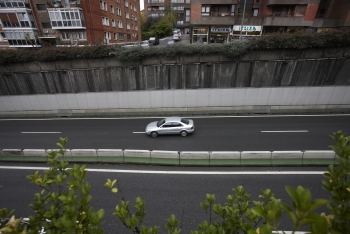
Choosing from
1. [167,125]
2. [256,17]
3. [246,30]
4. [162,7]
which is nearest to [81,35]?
[167,125]

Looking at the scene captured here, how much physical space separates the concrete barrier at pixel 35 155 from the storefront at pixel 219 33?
2789 centimetres

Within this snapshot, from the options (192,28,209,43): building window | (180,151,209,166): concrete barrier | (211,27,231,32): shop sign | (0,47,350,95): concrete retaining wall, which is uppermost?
(211,27,231,32): shop sign

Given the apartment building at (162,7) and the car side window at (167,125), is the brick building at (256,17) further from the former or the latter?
the apartment building at (162,7)

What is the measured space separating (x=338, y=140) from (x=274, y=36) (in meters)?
14.3

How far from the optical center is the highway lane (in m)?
6.62

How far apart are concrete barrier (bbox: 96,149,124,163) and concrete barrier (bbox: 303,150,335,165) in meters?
9.70

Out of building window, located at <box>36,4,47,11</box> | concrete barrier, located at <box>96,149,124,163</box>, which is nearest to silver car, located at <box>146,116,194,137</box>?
concrete barrier, located at <box>96,149,124,163</box>

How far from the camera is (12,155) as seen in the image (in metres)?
10.4

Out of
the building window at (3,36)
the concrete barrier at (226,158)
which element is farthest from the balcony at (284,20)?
the building window at (3,36)

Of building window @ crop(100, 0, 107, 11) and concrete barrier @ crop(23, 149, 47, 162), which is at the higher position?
building window @ crop(100, 0, 107, 11)

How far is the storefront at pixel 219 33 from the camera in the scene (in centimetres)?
2819

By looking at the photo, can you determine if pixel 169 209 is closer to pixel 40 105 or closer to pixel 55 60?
pixel 55 60

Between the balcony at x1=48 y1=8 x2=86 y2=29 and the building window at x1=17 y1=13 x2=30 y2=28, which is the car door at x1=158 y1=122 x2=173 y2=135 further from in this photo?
the building window at x1=17 y1=13 x2=30 y2=28

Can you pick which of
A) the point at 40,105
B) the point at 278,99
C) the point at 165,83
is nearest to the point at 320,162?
the point at 278,99
